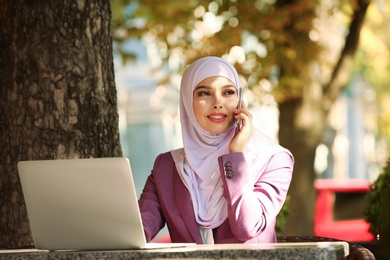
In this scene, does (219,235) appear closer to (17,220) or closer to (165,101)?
(17,220)

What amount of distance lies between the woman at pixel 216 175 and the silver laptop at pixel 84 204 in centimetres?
63

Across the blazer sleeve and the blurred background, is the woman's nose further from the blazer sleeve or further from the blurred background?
the blurred background

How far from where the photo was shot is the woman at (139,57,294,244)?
4.26 m

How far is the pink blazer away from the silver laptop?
0.60 metres

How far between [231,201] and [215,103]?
543 millimetres

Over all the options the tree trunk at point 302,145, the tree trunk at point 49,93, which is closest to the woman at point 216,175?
the tree trunk at point 49,93

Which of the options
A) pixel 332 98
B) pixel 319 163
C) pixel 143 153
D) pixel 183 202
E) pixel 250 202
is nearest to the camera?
pixel 250 202

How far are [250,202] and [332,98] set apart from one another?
781 centimetres

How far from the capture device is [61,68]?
557cm

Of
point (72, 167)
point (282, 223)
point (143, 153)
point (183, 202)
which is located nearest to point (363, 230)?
point (282, 223)

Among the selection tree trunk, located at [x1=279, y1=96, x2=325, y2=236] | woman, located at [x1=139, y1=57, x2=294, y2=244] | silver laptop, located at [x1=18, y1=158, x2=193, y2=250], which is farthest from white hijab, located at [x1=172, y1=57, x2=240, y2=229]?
tree trunk, located at [x1=279, y1=96, x2=325, y2=236]

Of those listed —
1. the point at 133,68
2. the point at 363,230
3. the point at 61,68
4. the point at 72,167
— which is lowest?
the point at 363,230

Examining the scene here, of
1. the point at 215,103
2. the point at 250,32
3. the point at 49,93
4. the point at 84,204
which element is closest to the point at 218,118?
the point at 215,103

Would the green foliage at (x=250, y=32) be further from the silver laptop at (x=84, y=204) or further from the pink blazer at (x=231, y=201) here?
the silver laptop at (x=84, y=204)
